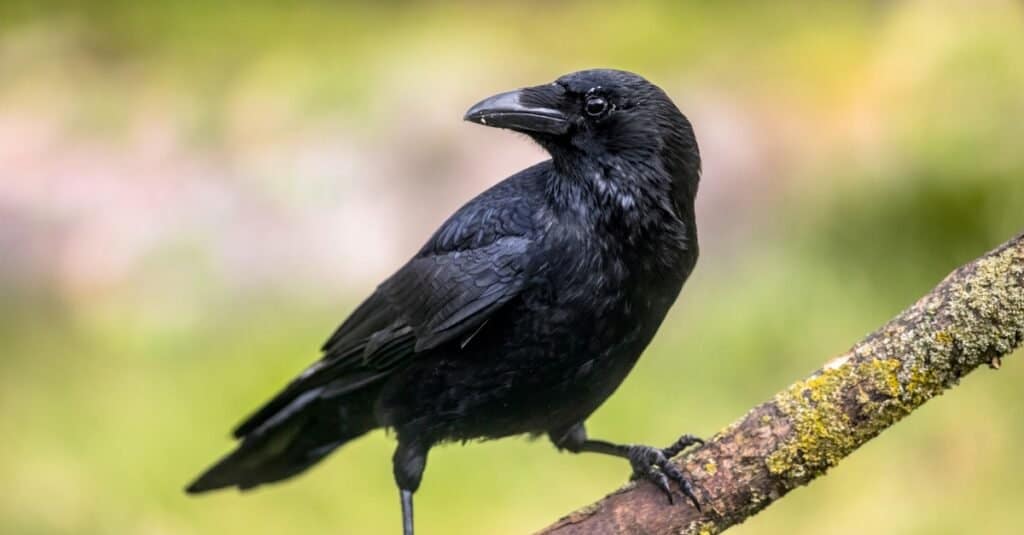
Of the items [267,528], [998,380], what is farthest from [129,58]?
[998,380]

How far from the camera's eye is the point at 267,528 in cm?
529

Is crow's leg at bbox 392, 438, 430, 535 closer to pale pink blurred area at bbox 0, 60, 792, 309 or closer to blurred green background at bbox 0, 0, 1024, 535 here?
blurred green background at bbox 0, 0, 1024, 535

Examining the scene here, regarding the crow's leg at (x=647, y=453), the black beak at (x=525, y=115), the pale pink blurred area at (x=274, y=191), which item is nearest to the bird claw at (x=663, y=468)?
the crow's leg at (x=647, y=453)

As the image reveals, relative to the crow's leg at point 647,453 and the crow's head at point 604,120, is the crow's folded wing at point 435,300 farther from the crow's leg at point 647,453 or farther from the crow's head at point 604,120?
the crow's leg at point 647,453

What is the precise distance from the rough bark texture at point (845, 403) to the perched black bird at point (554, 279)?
3.3 inches

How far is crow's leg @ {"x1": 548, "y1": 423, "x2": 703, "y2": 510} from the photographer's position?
2947mm

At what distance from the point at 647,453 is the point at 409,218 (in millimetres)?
3840

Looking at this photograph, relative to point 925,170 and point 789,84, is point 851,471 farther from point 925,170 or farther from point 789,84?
point 789,84

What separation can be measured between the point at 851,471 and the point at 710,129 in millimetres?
2410

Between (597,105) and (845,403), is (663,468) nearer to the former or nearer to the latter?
(845,403)

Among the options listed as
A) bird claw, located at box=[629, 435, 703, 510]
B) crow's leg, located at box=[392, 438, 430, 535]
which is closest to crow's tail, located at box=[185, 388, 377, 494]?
crow's leg, located at box=[392, 438, 430, 535]

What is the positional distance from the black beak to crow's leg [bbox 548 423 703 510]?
32.5 inches

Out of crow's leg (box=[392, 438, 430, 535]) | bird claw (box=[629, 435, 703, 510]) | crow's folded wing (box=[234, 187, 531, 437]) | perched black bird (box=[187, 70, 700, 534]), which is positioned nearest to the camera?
bird claw (box=[629, 435, 703, 510])

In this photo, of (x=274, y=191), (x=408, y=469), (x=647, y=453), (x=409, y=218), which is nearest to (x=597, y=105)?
(x=647, y=453)
